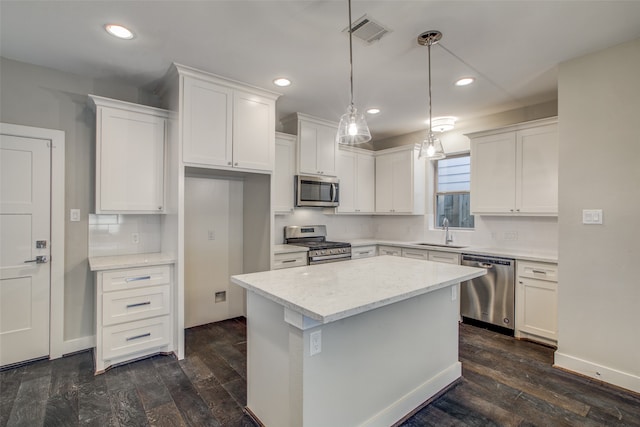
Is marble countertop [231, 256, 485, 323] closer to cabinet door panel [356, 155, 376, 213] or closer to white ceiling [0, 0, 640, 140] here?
white ceiling [0, 0, 640, 140]

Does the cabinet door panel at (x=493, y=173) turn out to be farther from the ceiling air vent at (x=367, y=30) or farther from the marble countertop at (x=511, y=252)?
the ceiling air vent at (x=367, y=30)

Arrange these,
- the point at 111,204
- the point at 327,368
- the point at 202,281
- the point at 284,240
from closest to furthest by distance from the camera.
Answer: the point at 327,368
the point at 111,204
the point at 202,281
the point at 284,240

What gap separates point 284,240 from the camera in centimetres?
438

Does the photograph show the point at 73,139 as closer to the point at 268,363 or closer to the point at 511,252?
the point at 268,363

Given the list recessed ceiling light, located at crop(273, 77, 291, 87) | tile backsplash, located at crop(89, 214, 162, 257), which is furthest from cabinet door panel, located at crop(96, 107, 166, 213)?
recessed ceiling light, located at crop(273, 77, 291, 87)

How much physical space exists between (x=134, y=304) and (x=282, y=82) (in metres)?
2.52

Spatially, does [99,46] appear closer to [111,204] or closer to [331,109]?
[111,204]

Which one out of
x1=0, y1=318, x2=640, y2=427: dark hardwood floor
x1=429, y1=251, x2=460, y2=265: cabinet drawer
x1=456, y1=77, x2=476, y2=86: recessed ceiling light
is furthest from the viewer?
x1=429, y1=251, x2=460, y2=265: cabinet drawer

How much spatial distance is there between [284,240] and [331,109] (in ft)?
6.14

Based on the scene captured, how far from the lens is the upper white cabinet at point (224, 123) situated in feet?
9.34

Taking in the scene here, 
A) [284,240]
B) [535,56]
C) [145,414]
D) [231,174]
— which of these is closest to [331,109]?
[231,174]

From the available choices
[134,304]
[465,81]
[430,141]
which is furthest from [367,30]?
[134,304]

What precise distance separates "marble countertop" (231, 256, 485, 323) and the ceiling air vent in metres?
1.73

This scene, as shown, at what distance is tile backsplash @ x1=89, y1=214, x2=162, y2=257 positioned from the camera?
3.10m
